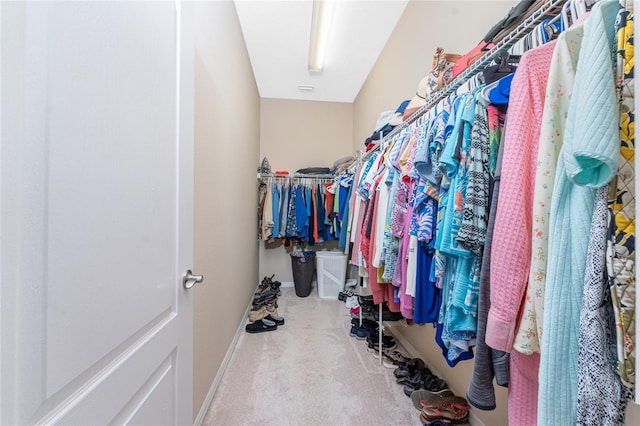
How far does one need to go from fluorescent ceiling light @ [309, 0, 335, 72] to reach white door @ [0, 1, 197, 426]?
1768mm

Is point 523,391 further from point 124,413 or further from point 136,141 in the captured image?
point 136,141

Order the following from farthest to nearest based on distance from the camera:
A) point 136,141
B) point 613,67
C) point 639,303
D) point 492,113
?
point 492,113 → point 136,141 → point 613,67 → point 639,303

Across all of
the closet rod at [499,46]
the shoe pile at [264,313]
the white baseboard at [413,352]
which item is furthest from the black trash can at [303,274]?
the closet rod at [499,46]

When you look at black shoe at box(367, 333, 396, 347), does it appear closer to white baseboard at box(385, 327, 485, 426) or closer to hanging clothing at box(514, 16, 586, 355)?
white baseboard at box(385, 327, 485, 426)

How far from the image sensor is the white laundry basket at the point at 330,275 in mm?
3408

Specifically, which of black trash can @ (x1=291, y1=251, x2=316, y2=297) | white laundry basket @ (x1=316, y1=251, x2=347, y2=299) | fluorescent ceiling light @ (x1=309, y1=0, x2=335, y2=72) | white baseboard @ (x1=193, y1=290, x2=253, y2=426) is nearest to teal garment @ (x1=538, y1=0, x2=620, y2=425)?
white baseboard @ (x1=193, y1=290, x2=253, y2=426)

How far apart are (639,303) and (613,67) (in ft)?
1.34

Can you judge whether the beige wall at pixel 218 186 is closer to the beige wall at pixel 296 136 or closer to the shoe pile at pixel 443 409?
the shoe pile at pixel 443 409

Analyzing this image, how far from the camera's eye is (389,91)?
2598 millimetres

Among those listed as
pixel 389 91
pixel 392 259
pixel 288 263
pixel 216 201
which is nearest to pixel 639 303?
pixel 392 259

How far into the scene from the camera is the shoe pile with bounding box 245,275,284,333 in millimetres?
2453

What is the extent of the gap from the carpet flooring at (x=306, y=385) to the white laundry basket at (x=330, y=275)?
0.97 metres

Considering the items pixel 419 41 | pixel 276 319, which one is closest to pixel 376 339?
pixel 276 319

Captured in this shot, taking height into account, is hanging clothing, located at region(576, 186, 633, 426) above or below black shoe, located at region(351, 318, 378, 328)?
above
